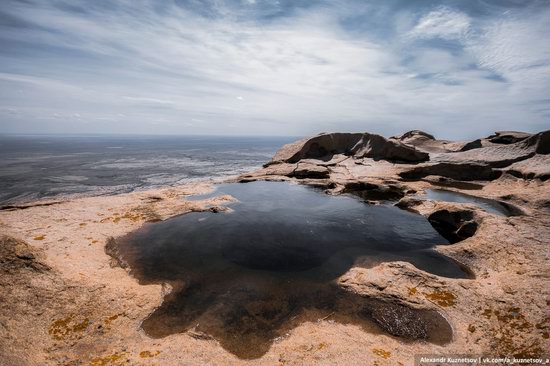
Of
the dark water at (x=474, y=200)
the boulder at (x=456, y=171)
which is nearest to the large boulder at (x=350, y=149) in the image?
the boulder at (x=456, y=171)

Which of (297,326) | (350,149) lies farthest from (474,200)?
(350,149)

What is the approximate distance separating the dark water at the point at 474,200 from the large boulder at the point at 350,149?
1409cm

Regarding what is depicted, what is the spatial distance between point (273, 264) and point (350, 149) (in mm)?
35525

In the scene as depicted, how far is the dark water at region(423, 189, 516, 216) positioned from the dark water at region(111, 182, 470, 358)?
491 centimetres

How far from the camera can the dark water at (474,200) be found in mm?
19516

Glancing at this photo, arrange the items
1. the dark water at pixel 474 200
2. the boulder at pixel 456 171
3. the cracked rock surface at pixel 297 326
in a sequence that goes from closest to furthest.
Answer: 1. the cracked rock surface at pixel 297 326
2. the dark water at pixel 474 200
3. the boulder at pixel 456 171

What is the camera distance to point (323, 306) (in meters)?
10.8

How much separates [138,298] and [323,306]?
7247mm

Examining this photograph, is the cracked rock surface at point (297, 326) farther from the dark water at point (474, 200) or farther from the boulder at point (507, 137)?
the boulder at point (507, 137)

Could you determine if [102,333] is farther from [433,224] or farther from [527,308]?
[433,224]

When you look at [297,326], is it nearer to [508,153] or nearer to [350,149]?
[508,153]

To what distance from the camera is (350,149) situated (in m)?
45.8

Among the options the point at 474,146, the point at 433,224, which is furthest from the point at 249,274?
the point at 474,146

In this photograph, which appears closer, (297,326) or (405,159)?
(297,326)
